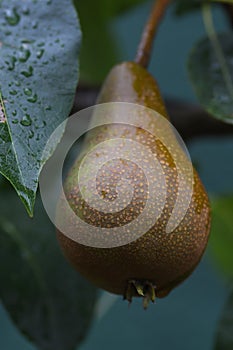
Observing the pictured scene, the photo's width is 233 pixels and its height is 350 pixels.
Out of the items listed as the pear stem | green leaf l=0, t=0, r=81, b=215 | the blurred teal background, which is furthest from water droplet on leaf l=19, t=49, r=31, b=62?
the blurred teal background

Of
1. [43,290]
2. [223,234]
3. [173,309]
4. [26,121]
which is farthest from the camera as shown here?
[173,309]

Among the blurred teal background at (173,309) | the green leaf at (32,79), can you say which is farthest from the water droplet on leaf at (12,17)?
the blurred teal background at (173,309)

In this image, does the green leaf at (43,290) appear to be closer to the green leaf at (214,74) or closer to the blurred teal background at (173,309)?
the green leaf at (214,74)

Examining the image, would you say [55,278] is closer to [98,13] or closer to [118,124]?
[118,124]

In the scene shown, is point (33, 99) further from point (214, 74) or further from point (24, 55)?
point (214, 74)

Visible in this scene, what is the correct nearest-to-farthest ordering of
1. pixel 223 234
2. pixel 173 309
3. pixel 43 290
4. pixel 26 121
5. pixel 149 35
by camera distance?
pixel 26 121 → pixel 149 35 → pixel 43 290 → pixel 223 234 → pixel 173 309

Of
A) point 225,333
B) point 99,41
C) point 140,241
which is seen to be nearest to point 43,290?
point 225,333

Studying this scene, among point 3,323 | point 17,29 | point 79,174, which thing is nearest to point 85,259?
point 79,174
